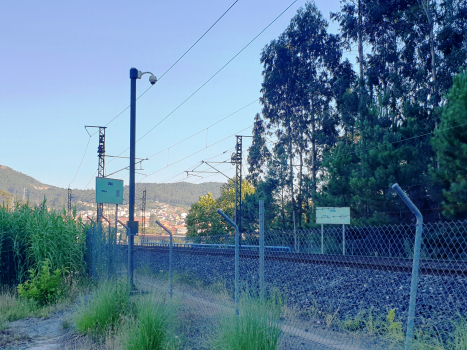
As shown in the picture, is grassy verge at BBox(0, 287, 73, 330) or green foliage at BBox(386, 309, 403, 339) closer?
green foliage at BBox(386, 309, 403, 339)

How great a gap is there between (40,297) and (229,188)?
55950 millimetres

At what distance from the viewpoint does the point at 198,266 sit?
1474 centimetres

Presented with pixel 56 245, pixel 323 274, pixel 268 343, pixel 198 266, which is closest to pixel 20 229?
pixel 56 245

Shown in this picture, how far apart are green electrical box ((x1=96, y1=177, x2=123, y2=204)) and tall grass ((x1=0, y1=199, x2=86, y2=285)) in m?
→ 1.29

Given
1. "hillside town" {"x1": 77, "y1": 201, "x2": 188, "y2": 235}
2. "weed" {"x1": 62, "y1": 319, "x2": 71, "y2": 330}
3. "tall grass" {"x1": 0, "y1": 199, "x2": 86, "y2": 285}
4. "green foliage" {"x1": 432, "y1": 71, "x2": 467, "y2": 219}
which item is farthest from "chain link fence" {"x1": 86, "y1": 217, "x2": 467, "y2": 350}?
"green foliage" {"x1": 432, "y1": 71, "x2": 467, "y2": 219}

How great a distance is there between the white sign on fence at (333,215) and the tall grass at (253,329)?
15731 millimetres

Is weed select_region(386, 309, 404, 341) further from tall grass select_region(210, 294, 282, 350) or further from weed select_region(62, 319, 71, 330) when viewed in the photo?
weed select_region(62, 319, 71, 330)

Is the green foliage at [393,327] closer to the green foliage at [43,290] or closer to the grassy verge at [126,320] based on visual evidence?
the grassy verge at [126,320]

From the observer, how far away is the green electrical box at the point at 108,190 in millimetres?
13438

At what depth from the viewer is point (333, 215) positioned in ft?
68.1

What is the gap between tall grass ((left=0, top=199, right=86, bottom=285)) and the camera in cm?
1178

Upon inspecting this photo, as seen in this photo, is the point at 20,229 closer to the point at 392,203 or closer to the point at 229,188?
the point at 392,203

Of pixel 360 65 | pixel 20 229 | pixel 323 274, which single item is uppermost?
pixel 360 65

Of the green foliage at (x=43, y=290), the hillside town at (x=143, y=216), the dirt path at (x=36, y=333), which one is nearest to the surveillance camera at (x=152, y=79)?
the hillside town at (x=143, y=216)
